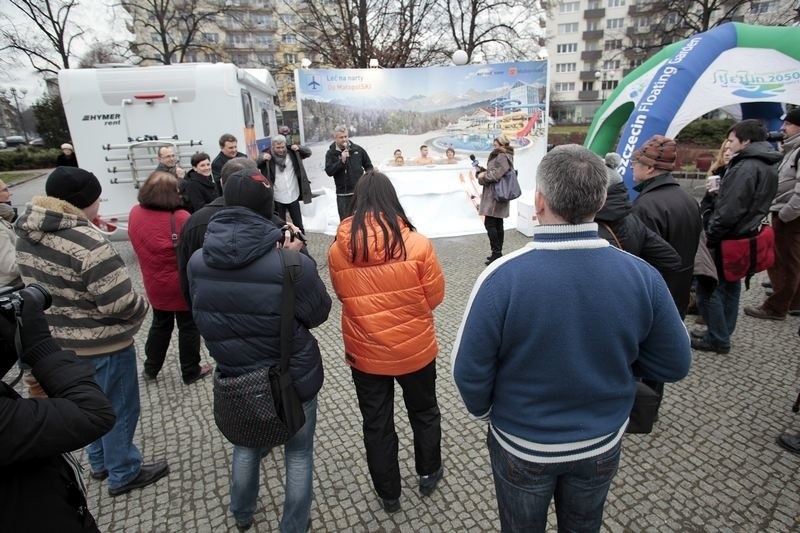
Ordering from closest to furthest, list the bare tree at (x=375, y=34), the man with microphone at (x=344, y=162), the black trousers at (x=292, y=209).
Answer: the black trousers at (x=292, y=209), the man with microphone at (x=344, y=162), the bare tree at (x=375, y=34)

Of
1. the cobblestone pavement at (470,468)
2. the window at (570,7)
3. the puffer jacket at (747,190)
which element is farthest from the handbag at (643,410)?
the window at (570,7)

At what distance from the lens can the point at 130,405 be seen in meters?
2.75

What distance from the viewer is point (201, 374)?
4.08 m

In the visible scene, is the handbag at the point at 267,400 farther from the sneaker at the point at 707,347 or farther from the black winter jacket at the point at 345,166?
the black winter jacket at the point at 345,166

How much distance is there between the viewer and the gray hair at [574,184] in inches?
52.3

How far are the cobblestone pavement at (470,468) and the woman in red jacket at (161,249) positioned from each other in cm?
57

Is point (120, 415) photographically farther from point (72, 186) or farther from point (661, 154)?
point (661, 154)

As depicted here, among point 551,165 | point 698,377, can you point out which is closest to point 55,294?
point 551,165

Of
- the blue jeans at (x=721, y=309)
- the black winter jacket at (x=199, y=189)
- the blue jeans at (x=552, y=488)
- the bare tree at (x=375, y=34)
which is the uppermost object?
the bare tree at (x=375, y=34)

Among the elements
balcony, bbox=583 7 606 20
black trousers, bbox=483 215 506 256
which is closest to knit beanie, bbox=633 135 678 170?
black trousers, bbox=483 215 506 256

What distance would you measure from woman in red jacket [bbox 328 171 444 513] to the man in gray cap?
1.21 meters

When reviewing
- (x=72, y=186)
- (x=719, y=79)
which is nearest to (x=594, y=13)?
(x=719, y=79)

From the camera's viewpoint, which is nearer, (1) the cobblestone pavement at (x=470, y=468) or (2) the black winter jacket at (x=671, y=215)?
(1) the cobblestone pavement at (x=470, y=468)

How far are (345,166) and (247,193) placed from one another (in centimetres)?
564
